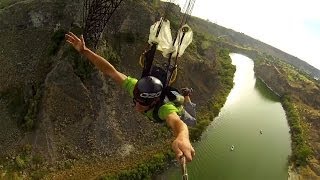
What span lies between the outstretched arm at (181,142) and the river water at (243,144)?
2252 centimetres

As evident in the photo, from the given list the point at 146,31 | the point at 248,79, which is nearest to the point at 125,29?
the point at 146,31

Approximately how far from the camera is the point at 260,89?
62.5 m

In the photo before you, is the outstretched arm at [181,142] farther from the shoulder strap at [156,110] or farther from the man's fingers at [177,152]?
the shoulder strap at [156,110]

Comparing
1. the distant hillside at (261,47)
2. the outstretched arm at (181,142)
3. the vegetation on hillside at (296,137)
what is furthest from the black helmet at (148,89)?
the distant hillside at (261,47)

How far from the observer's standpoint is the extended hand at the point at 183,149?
4.11 metres

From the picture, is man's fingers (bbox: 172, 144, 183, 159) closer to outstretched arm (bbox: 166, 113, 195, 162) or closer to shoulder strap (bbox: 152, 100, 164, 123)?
outstretched arm (bbox: 166, 113, 195, 162)

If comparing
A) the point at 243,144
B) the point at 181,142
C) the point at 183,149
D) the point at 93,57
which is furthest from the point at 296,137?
the point at 183,149

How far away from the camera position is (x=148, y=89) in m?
6.08

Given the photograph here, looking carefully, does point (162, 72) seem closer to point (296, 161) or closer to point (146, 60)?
point (146, 60)

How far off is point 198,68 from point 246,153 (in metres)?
A: 10.9

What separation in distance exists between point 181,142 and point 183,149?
20cm

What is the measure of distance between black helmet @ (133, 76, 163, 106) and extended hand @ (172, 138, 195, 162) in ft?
5.57

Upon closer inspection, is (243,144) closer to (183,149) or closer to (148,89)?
(148,89)

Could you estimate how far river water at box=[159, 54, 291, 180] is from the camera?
31.0 metres
